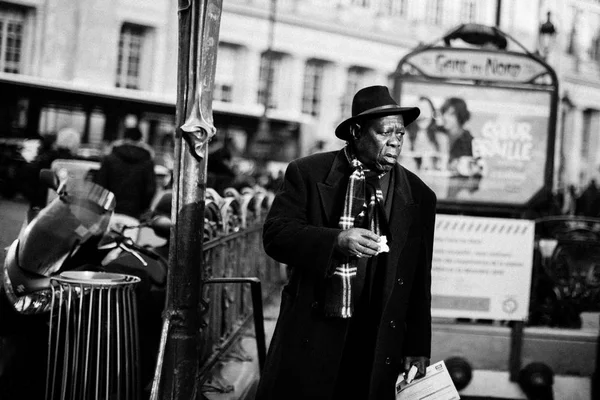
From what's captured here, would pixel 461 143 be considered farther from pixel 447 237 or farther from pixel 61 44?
pixel 61 44

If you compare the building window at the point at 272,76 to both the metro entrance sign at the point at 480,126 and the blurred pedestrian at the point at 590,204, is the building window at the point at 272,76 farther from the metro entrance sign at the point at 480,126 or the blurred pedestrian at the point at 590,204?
the metro entrance sign at the point at 480,126

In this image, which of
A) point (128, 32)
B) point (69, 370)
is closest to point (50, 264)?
point (69, 370)

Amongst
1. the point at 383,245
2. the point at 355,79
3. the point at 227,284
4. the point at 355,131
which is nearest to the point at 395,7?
the point at 355,79

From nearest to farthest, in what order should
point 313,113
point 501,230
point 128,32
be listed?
point 501,230, point 128,32, point 313,113

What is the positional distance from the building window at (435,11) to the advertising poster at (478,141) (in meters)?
41.4

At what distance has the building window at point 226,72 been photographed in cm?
3934

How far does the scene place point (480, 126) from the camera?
24.6 feet

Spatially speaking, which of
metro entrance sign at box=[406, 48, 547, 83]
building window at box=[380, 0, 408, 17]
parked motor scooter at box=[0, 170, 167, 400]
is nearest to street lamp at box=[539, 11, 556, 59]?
metro entrance sign at box=[406, 48, 547, 83]

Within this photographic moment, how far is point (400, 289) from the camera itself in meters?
3.26

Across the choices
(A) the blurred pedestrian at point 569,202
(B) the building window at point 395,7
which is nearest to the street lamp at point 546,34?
(A) the blurred pedestrian at point 569,202

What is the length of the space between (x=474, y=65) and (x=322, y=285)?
5122 millimetres

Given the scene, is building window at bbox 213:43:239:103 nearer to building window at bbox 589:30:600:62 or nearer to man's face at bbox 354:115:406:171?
building window at bbox 589:30:600:62

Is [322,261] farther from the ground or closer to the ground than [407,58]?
closer to the ground

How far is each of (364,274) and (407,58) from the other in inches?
186
